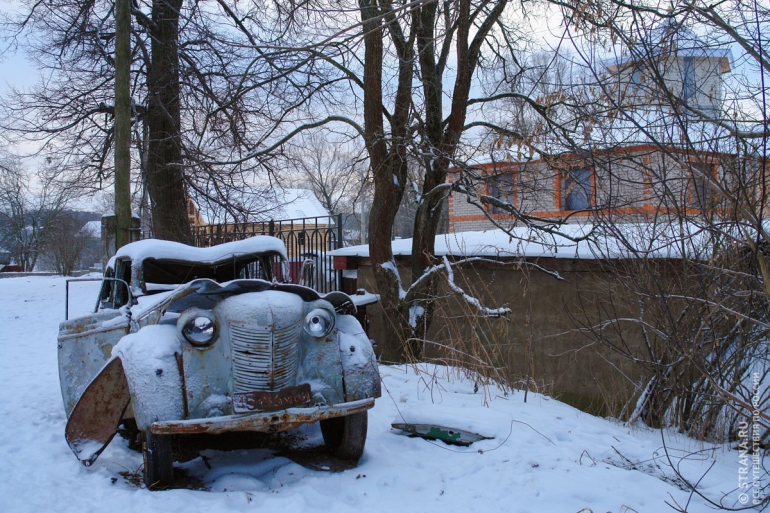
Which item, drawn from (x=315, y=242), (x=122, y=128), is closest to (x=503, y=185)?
(x=315, y=242)

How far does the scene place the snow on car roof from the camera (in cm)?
509

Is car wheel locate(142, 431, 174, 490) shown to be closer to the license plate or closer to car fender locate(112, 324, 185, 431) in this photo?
car fender locate(112, 324, 185, 431)

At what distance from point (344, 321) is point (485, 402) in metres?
1.48

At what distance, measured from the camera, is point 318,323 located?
3.78m

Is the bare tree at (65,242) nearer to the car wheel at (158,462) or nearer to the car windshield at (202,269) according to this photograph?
the car windshield at (202,269)

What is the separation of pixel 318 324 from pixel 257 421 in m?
0.77

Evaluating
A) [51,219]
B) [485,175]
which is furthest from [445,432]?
[51,219]

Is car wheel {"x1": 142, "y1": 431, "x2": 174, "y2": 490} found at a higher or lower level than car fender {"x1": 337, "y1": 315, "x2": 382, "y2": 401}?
lower

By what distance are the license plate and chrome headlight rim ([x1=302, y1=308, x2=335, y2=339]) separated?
0.40 meters

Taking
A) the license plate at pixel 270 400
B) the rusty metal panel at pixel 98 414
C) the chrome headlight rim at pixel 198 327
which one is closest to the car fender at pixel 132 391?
the rusty metal panel at pixel 98 414

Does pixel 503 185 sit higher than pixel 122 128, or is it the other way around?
pixel 122 128

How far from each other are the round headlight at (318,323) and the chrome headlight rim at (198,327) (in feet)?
1.95

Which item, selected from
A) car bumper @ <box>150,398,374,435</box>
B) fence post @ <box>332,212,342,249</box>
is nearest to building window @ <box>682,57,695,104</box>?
car bumper @ <box>150,398,374,435</box>

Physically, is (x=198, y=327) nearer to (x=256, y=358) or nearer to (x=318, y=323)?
(x=256, y=358)
